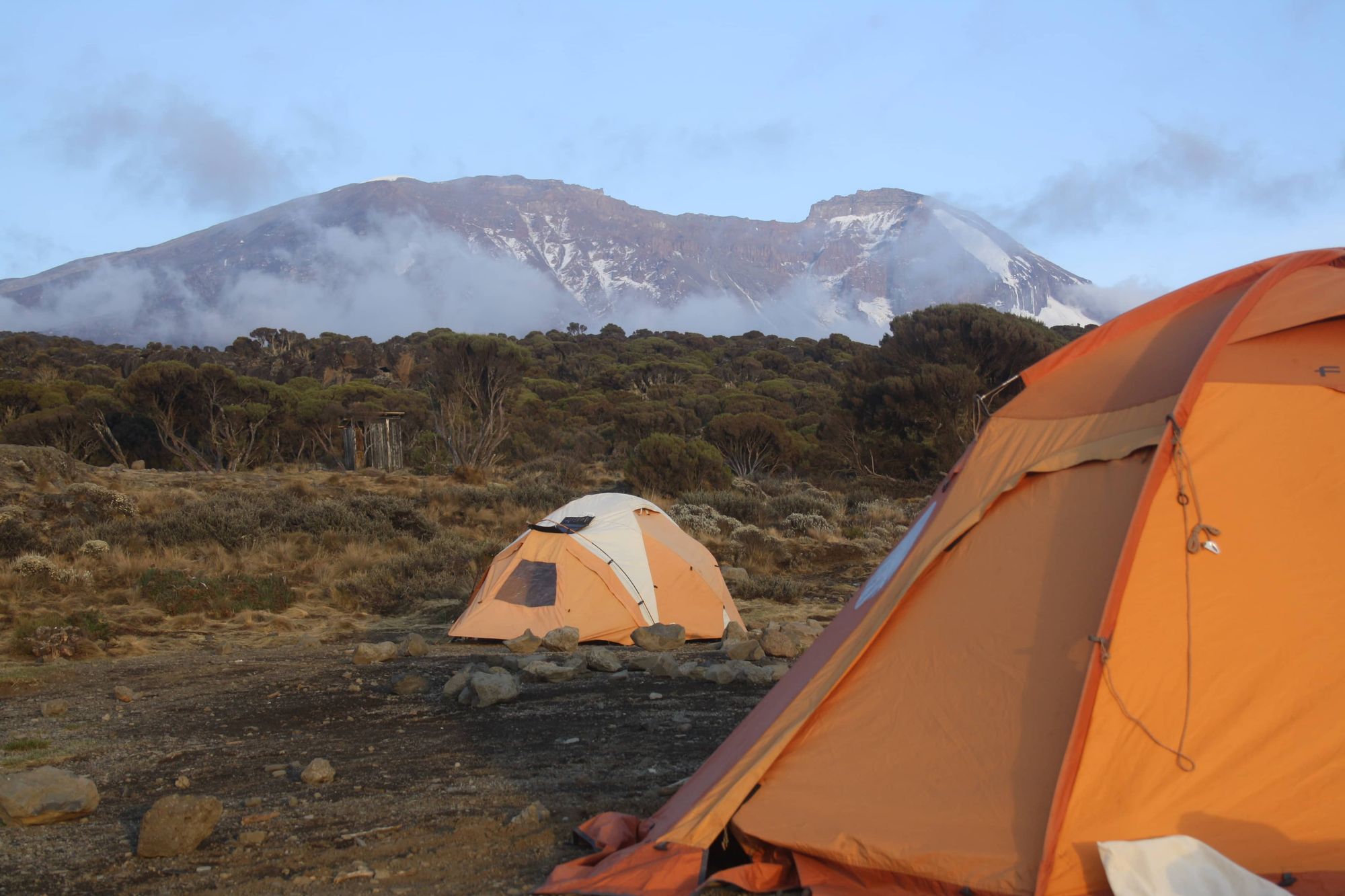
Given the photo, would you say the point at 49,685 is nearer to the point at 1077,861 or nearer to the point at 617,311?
the point at 1077,861

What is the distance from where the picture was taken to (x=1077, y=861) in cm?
340

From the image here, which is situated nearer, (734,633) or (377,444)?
(734,633)

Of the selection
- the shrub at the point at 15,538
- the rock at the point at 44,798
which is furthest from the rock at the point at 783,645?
the shrub at the point at 15,538

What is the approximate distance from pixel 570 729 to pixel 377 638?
464cm

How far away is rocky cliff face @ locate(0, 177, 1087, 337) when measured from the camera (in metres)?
131

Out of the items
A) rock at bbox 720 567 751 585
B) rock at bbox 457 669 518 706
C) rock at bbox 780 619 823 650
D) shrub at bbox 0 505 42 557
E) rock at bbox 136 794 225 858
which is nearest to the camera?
rock at bbox 136 794 225 858

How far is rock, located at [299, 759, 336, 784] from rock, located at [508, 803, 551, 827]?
129 cm

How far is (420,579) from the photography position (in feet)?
43.9

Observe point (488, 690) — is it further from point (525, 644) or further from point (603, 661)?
point (525, 644)

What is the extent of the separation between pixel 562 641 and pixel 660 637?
93 centimetres

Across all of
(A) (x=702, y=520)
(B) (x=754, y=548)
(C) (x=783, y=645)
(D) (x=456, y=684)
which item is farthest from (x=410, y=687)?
(A) (x=702, y=520)

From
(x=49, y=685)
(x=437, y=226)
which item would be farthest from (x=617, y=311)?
(x=49, y=685)

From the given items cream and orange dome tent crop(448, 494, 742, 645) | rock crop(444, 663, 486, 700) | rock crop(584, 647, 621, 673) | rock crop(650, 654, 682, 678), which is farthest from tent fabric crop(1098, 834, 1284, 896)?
cream and orange dome tent crop(448, 494, 742, 645)

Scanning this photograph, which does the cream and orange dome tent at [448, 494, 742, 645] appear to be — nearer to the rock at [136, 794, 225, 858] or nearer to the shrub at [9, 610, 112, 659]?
the shrub at [9, 610, 112, 659]
